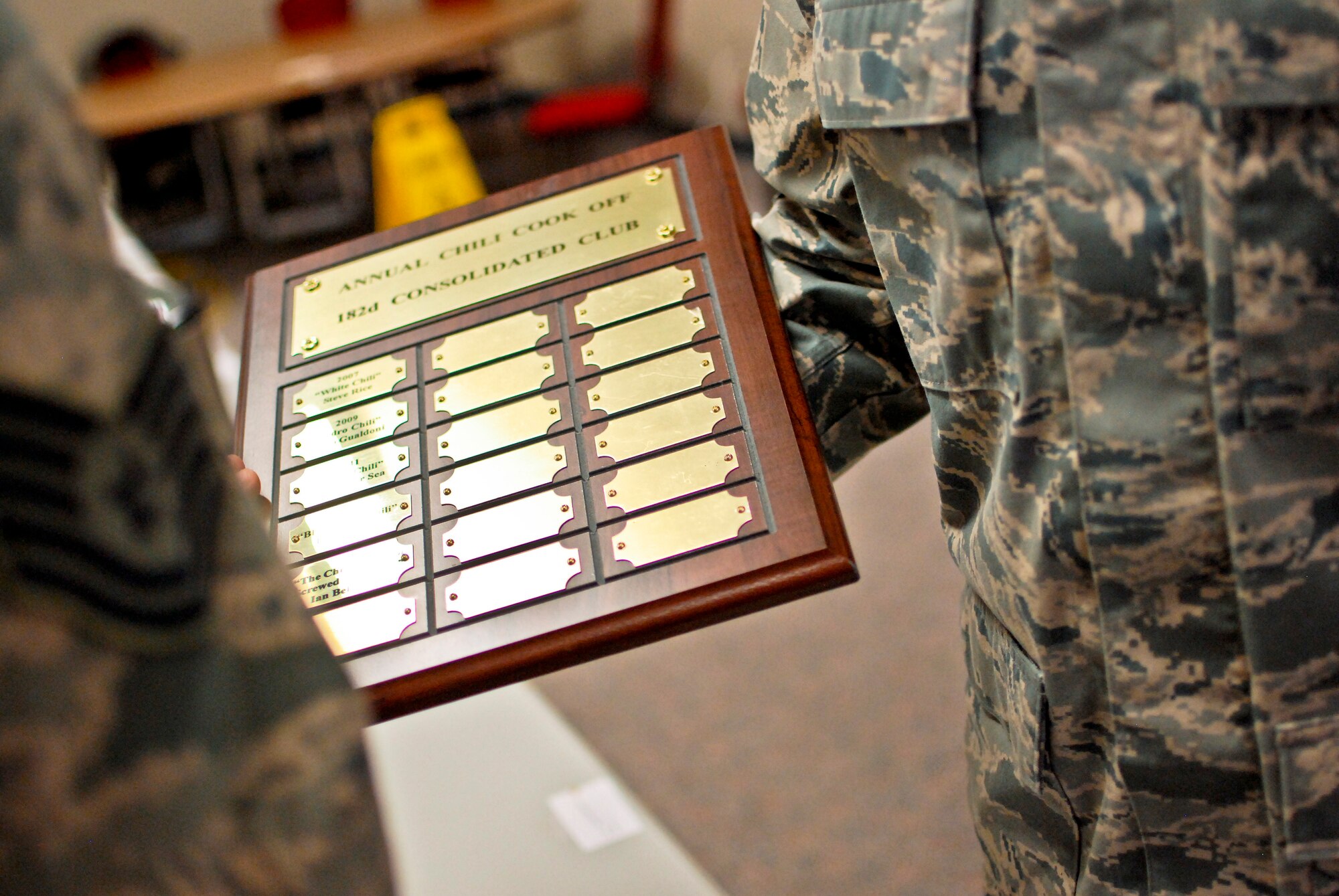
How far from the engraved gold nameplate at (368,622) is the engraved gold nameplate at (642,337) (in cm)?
24

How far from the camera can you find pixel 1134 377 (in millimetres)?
533

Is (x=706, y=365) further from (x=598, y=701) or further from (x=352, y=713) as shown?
(x=598, y=701)

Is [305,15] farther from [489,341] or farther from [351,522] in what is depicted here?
[351,522]

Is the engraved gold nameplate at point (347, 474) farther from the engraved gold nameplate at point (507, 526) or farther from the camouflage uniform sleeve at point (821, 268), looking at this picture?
the camouflage uniform sleeve at point (821, 268)

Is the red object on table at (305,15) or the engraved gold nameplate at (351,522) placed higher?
the red object on table at (305,15)

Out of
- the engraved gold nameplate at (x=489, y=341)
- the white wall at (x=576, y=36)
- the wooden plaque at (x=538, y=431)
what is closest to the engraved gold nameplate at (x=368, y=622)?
the wooden plaque at (x=538, y=431)

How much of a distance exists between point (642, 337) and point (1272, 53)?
477 millimetres

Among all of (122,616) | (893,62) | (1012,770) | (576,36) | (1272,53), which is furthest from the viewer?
(576,36)

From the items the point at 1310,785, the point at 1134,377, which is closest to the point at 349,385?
the point at 1134,377

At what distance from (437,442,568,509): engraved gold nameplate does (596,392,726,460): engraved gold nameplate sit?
39 mm

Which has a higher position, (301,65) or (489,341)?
(301,65)

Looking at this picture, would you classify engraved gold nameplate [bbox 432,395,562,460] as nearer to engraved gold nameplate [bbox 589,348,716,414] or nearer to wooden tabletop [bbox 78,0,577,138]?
engraved gold nameplate [bbox 589,348,716,414]

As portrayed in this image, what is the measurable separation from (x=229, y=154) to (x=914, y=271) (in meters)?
4.37

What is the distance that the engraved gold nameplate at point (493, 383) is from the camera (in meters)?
0.84
